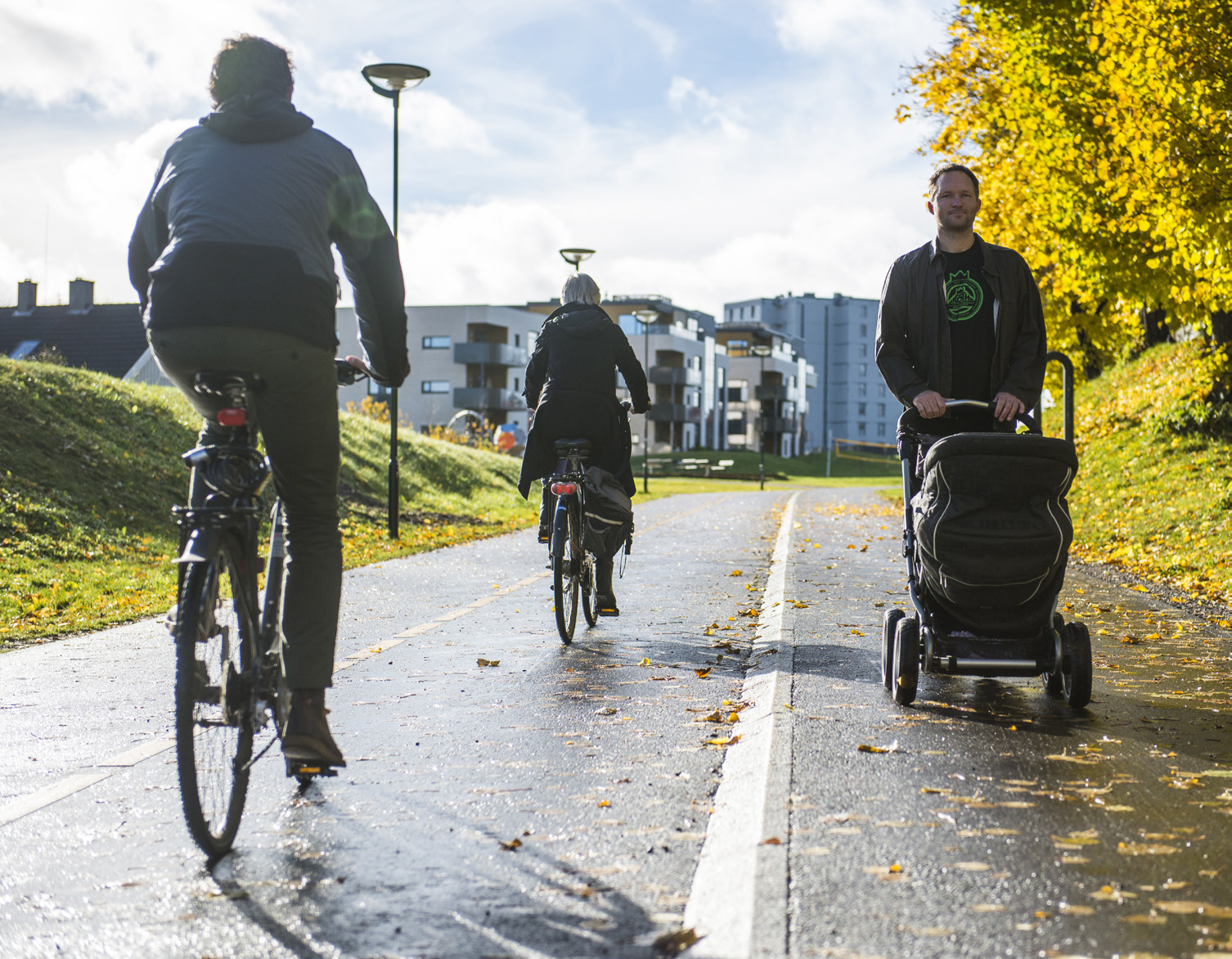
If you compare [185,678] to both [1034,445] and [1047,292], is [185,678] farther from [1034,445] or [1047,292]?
[1047,292]

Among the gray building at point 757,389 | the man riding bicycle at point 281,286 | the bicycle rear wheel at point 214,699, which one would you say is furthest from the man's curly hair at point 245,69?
the gray building at point 757,389

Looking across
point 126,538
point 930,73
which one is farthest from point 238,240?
point 930,73

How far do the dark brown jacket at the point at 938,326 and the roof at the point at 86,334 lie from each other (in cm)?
5535

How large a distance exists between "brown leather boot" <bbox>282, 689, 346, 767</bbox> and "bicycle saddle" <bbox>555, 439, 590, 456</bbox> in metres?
3.92

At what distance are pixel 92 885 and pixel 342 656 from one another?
391cm

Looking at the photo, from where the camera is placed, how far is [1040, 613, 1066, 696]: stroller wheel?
5.41m

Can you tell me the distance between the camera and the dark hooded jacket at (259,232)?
362 cm

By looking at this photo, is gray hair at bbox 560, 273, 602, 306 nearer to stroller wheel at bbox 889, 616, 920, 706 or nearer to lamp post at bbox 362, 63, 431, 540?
stroller wheel at bbox 889, 616, 920, 706

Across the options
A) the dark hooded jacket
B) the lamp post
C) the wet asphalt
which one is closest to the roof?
the lamp post

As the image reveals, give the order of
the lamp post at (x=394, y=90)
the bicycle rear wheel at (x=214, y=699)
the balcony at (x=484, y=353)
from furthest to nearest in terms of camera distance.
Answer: the balcony at (x=484, y=353), the lamp post at (x=394, y=90), the bicycle rear wheel at (x=214, y=699)

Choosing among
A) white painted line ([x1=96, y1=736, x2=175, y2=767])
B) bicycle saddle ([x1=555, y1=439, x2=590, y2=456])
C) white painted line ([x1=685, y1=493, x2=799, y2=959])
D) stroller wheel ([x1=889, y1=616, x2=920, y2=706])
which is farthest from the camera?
bicycle saddle ([x1=555, y1=439, x2=590, y2=456])

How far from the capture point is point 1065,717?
17.9ft

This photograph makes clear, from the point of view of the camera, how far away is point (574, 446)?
7.67 meters

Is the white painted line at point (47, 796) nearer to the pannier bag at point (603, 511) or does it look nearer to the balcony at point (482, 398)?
the pannier bag at point (603, 511)
